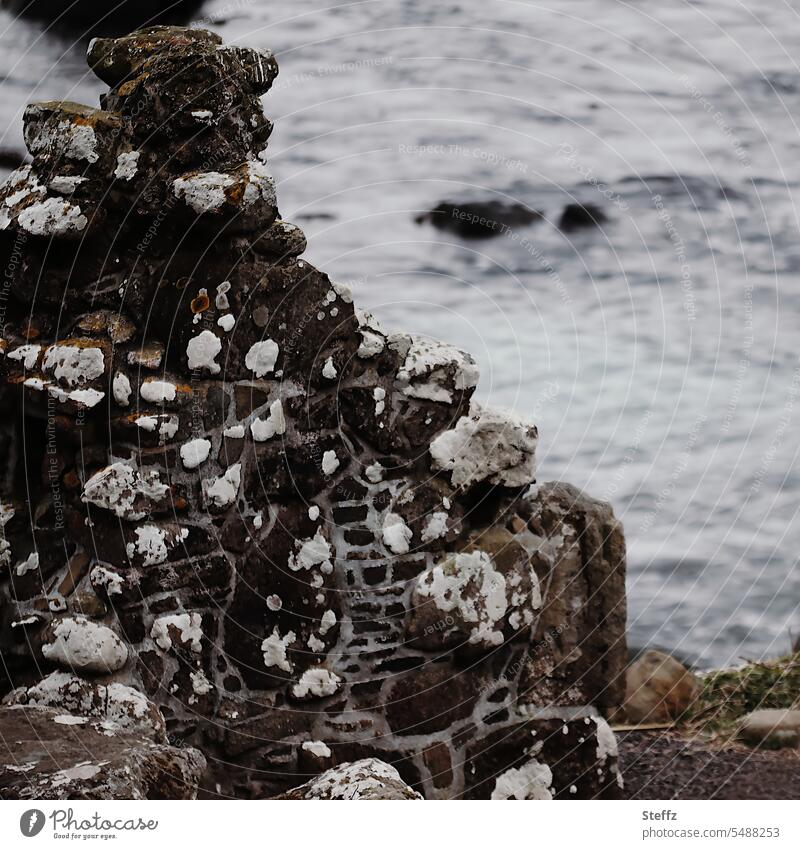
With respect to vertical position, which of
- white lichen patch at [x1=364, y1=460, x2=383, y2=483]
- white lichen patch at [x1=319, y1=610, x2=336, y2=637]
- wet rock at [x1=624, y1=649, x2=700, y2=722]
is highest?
white lichen patch at [x1=364, y1=460, x2=383, y2=483]

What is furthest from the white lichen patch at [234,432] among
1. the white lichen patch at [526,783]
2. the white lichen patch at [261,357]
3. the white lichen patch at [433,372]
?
the white lichen patch at [526,783]

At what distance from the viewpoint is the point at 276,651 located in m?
3.32

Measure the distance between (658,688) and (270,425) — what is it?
1897 millimetres

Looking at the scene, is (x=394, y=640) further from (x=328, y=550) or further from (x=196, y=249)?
(x=196, y=249)

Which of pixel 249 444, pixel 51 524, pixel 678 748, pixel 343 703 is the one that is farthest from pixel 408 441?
pixel 678 748

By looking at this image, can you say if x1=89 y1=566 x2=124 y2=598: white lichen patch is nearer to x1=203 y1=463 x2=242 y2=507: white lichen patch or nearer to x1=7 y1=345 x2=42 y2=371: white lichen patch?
x1=203 y1=463 x2=242 y2=507: white lichen patch

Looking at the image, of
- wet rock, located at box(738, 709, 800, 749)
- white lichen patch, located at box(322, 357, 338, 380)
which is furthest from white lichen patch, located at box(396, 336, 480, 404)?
wet rock, located at box(738, 709, 800, 749)

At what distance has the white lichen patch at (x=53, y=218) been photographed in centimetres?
326

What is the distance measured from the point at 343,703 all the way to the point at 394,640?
244 mm

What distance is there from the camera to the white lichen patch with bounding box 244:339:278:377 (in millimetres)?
3316

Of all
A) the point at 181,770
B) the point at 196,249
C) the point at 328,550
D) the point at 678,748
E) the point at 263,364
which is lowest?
the point at 678,748

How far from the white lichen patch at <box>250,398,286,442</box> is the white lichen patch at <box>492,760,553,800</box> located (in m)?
1.29

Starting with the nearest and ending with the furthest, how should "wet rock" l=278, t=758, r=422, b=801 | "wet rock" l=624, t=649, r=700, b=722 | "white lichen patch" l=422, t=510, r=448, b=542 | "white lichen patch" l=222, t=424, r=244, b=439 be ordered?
"wet rock" l=278, t=758, r=422, b=801 < "white lichen patch" l=222, t=424, r=244, b=439 < "white lichen patch" l=422, t=510, r=448, b=542 < "wet rock" l=624, t=649, r=700, b=722

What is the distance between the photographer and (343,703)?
337cm
